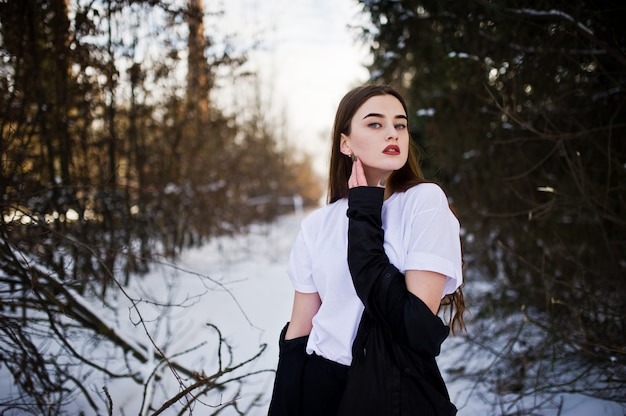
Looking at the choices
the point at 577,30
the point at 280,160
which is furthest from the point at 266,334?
the point at 280,160

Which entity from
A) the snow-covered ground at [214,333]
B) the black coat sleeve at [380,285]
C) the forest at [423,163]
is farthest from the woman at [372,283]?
the forest at [423,163]

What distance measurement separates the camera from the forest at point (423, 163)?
3092 mm

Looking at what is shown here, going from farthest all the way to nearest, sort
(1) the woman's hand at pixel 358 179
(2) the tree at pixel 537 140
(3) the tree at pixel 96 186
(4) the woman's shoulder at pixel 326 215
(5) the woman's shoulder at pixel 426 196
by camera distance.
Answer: (2) the tree at pixel 537 140 → (3) the tree at pixel 96 186 → (4) the woman's shoulder at pixel 326 215 → (1) the woman's hand at pixel 358 179 → (5) the woman's shoulder at pixel 426 196

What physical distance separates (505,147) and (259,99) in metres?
12.7

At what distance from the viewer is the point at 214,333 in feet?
16.1

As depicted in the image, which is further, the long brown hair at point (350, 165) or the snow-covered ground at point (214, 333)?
the snow-covered ground at point (214, 333)

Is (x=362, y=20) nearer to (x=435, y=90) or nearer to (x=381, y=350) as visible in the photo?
(x=435, y=90)

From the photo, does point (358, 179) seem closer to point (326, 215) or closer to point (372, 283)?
point (326, 215)

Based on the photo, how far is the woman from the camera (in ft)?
4.95

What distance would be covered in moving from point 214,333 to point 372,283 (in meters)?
3.77

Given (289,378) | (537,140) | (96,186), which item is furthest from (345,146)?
(537,140)

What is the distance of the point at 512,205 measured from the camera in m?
5.18

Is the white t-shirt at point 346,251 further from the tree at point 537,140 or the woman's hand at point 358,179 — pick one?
the tree at point 537,140

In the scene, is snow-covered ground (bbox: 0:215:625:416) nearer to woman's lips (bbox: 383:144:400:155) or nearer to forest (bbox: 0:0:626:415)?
forest (bbox: 0:0:626:415)
